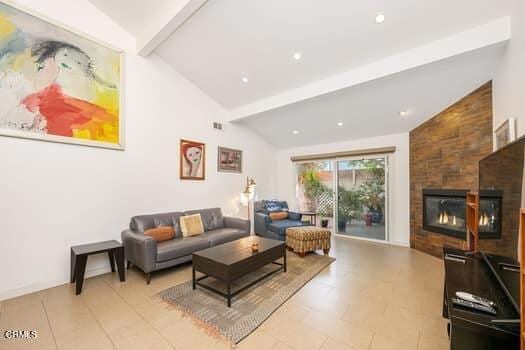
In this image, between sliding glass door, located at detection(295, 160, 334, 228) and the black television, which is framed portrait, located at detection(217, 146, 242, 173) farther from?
the black television

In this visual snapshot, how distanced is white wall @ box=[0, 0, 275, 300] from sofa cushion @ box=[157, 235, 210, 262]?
2.77 ft

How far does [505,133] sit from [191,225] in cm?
438

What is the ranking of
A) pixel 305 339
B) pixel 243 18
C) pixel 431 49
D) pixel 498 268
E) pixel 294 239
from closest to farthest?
pixel 498 268 < pixel 305 339 < pixel 431 49 < pixel 243 18 < pixel 294 239

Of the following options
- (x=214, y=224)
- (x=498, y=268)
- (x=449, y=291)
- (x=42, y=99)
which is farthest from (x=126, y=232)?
(x=498, y=268)

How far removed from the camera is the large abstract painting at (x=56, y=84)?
246 cm

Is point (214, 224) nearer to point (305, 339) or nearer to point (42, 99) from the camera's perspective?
point (305, 339)

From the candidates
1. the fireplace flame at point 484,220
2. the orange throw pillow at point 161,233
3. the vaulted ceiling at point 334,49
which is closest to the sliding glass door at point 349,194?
the vaulted ceiling at point 334,49

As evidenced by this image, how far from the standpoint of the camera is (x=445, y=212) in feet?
12.0

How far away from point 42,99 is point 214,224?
305cm

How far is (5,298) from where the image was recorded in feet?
7.77

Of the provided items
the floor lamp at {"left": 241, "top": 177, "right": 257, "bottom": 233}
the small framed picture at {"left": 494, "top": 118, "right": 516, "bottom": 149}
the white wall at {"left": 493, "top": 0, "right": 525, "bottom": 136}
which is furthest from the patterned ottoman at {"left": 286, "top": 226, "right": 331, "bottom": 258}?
the white wall at {"left": 493, "top": 0, "right": 525, "bottom": 136}

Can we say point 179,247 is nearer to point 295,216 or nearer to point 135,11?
point 295,216

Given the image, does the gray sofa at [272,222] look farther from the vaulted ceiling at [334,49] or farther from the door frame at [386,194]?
the vaulted ceiling at [334,49]

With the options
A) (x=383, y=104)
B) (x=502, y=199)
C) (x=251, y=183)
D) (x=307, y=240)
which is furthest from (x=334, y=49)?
(x=251, y=183)
